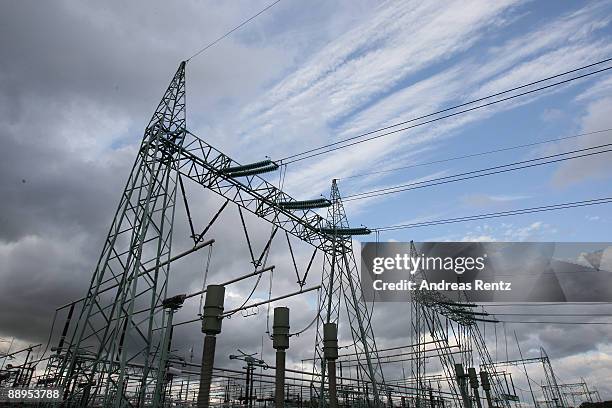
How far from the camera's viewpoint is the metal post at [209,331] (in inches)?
465

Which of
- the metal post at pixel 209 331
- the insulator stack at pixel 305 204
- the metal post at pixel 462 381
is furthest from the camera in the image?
the metal post at pixel 462 381

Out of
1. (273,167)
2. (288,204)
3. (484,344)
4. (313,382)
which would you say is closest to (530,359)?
(484,344)

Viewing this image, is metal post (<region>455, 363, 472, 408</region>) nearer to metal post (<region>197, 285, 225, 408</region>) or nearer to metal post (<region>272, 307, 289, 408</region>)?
metal post (<region>272, 307, 289, 408</region>)

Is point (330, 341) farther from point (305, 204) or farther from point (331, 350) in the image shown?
point (305, 204)

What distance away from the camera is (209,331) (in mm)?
12953

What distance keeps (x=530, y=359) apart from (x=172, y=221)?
40812 millimetres

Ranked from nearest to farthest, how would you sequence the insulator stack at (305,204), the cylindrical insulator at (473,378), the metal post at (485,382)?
the insulator stack at (305,204)
the cylindrical insulator at (473,378)
the metal post at (485,382)

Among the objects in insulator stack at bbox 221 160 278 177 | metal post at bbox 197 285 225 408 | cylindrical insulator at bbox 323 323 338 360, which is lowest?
metal post at bbox 197 285 225 408

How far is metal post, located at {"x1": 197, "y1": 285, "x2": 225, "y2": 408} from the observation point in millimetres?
11820

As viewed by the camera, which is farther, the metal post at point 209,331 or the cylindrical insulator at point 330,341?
the cylindrical insulator at point 330,341

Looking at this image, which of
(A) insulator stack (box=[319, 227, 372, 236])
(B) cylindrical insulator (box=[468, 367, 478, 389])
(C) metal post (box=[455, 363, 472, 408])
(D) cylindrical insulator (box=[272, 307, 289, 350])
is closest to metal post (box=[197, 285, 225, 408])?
(D) cylindrical insulator (box=[272, 307, 289, 350])

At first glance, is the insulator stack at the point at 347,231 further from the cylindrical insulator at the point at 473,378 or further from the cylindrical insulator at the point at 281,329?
the cylindrical insulator at the point at 473,378

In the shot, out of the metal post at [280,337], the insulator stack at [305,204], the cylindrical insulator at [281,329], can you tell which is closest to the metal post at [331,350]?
the metal post at [280,337]

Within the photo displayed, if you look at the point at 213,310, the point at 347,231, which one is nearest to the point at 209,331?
the point at 213,310
